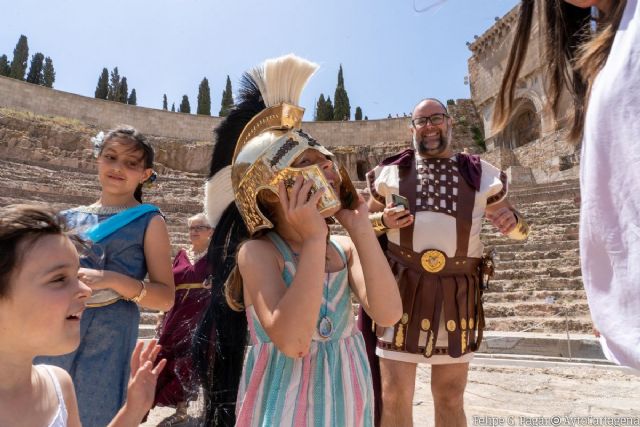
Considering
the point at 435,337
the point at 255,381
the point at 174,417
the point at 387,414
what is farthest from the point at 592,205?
the point at 174,417

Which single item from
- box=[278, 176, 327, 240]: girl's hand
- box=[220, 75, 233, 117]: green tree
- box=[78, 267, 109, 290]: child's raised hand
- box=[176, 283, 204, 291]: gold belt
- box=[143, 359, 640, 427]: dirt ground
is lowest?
box=[143, 359, 640, 427]: dirt ground

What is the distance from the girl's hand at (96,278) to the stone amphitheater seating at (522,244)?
6.44ft

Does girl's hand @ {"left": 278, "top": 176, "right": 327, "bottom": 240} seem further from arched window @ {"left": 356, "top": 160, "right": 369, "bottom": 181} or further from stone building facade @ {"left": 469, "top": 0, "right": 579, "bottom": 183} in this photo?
arched window @ {"left": 356, "top": 160, "right": 369, "bottom": 181}

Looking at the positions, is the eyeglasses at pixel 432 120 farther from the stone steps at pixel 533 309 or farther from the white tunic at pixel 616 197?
the stone steps at pixel 533 309

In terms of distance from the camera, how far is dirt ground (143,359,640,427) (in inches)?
116

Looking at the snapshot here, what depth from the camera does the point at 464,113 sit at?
3328 cm

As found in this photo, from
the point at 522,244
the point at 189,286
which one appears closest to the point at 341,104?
the point at 522,244

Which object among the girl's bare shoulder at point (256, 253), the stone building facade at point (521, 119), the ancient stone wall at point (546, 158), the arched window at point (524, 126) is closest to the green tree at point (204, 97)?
the stone building facade at point (521, 119)

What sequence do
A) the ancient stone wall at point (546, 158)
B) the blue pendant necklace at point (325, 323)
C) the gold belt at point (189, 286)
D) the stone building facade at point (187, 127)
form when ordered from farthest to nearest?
the stone building facade at point (187, 127) → the ancient stone wall at point (546, 158) → the gold belt at point (189, 286) → the blue pendant necklace at point (325, 323)

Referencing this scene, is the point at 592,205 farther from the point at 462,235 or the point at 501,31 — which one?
the point at 501,31

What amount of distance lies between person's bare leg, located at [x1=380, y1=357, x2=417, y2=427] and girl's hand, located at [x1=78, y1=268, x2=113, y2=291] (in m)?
1.35

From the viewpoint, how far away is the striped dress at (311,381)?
1.40m

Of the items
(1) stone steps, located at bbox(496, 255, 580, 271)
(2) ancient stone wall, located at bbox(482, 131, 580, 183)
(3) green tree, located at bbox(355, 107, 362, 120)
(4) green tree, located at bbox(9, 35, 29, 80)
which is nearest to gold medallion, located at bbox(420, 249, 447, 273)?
(1) stone steps, located at bbox(496, 255, 580, 271)

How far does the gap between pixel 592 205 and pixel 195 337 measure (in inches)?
53.0
